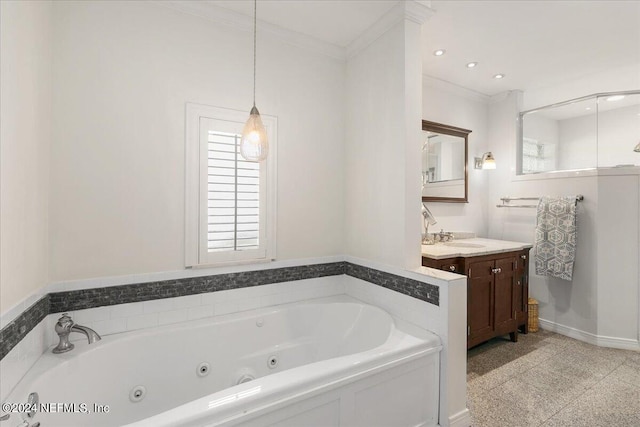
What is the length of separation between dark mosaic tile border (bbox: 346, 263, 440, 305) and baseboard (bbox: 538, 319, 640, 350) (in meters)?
2.33

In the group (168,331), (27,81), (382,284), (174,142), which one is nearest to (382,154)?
(382,284)

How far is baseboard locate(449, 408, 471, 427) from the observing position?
1.73 meters

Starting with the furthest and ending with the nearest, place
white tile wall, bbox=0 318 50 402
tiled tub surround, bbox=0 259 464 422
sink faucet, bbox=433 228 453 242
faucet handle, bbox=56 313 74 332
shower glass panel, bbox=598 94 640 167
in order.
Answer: sink faucet, bbox=433 228 453 242, shower glass panel, bbox=598 94 640 167, faucet handle, bbox=56 313 74 332, tiled tub surround, bbox=0 259 464 422, white tile wall, bbox=0 318 50 402

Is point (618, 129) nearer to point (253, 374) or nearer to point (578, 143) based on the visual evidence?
point (578, 143)

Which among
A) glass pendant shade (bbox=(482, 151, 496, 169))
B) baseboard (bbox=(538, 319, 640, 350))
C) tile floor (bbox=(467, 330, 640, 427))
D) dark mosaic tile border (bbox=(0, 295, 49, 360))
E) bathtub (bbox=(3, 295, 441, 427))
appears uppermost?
glass pendant shade (bbox=(482, 151, 496, 169))

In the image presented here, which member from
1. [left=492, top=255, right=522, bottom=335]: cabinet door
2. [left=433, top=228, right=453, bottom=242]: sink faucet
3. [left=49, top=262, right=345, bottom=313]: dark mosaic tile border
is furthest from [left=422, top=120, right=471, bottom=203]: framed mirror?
[left=49, top=262, right=345, bottom=313]: dark mosaic tile border

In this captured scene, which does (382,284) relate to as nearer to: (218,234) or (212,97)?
(218,234)

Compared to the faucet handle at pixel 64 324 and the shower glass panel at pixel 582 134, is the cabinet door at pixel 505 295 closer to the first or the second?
the shower glass panel at pixel 582 134

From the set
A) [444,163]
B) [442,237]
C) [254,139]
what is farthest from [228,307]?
[444,163]

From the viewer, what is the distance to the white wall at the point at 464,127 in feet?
10.5

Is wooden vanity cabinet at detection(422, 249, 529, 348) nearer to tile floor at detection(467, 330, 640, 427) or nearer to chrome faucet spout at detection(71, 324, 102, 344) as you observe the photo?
tile floor at detection(467, 330, 640, 427)

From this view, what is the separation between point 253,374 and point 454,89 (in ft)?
11.5

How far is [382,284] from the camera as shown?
2.21 meters

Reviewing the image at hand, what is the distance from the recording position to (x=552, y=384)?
2.18 metres
